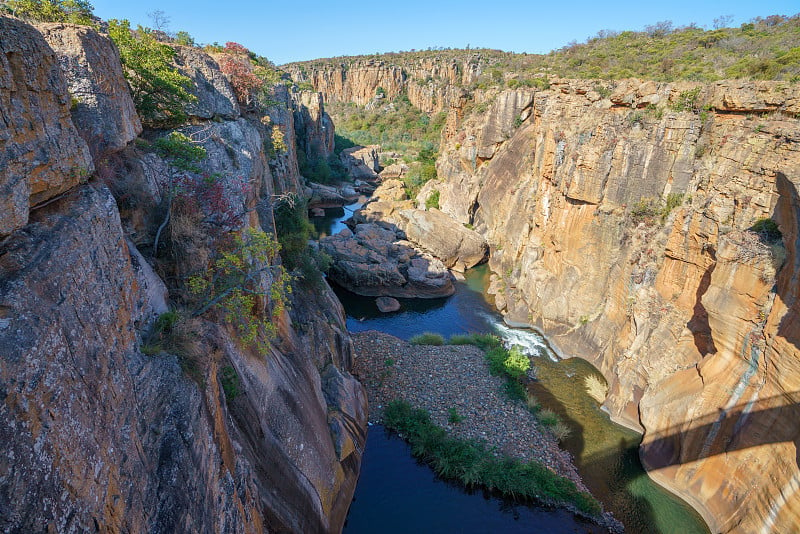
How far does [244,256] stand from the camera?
29.7 feet

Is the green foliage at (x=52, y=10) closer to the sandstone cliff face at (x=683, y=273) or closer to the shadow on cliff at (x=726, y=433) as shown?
the sandstone cliff face at (x=683, y=273)

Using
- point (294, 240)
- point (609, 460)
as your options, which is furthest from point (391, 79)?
point (609, 460)

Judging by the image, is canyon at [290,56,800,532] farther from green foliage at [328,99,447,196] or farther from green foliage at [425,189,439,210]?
green foliage at [328,99,447,196]

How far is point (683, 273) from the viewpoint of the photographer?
15.4 metres

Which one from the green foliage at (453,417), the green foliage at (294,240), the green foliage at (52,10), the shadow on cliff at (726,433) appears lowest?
the green foliage at (453,417)

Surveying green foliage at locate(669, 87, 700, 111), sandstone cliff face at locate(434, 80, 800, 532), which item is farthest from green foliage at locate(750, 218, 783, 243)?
green foliage at locate(669, 87, 700, 111)

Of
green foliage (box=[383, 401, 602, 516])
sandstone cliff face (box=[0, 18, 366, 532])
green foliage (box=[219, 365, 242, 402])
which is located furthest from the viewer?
green foliage (box=[383, 401, 602, 516])

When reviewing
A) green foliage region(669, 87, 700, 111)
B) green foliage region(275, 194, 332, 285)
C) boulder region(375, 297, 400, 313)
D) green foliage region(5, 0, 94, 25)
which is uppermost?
green foliage region(5, 0, 94, 25)

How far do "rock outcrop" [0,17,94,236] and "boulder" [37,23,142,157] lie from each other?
1.83 metres

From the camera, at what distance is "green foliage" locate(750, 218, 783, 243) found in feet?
38.6

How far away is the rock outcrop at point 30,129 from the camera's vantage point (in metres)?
4.30

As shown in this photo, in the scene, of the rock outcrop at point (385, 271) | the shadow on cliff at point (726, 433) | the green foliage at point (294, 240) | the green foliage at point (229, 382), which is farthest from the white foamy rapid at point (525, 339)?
the green foliage at point (229, 382)

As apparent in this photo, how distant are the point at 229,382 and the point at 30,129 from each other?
5.15 metres

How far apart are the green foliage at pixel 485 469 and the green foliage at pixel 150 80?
12.5 meters
